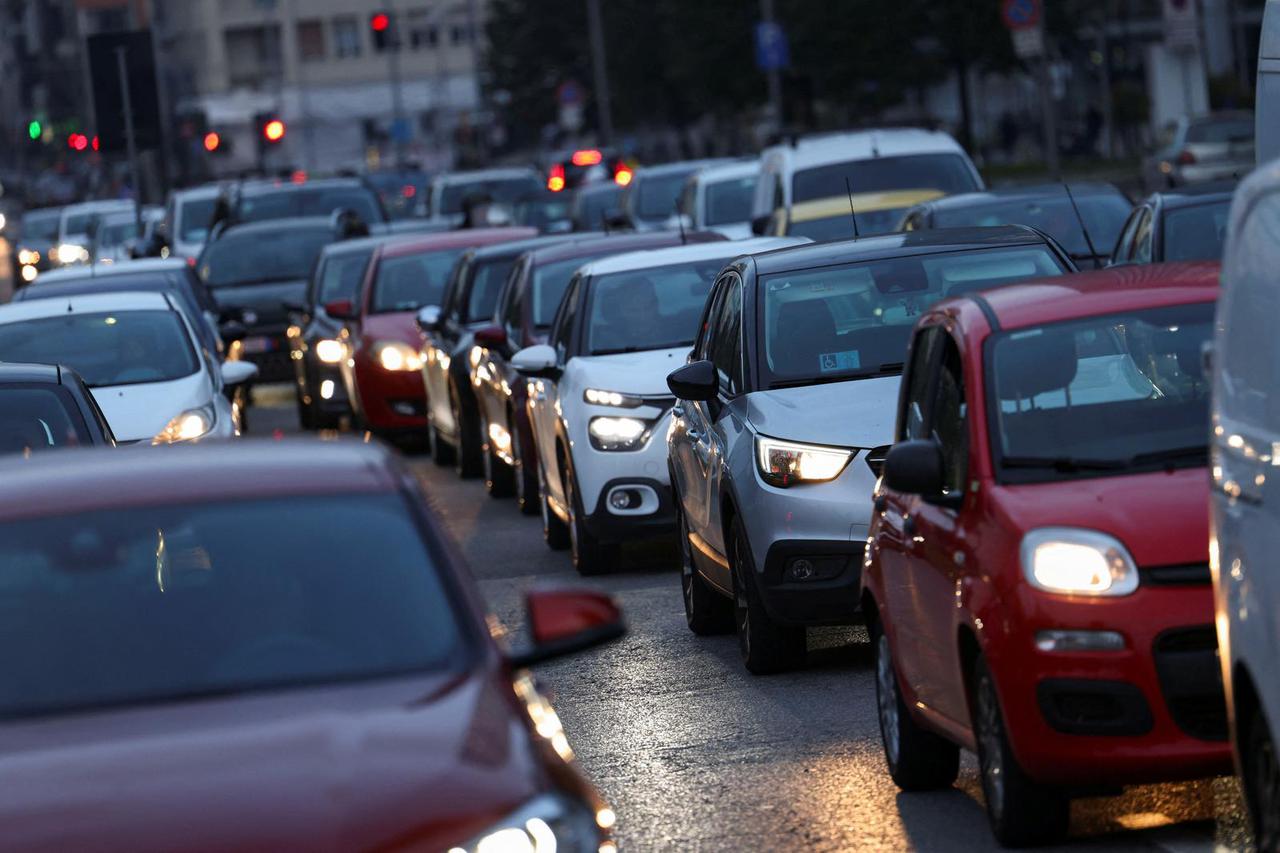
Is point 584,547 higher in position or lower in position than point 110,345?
lower

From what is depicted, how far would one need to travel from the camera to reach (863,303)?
38.3ft

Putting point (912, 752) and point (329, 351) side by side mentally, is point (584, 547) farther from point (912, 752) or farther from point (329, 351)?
point (329, 351)

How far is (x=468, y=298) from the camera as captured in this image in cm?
2112

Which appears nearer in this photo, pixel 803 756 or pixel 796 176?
pixel 803 756

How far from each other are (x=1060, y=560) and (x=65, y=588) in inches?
101

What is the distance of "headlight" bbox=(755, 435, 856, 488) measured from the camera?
34.5 ft

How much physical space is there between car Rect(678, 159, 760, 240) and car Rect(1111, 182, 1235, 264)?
11.7 metres

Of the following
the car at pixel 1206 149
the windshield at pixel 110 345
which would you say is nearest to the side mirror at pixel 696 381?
the windshield at pixel 110 345

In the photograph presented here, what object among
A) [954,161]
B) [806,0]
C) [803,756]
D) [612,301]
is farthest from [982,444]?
[806,0]

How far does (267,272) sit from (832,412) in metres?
20.9

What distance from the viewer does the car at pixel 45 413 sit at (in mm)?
11617

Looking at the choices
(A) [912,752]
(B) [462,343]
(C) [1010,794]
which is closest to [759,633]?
(A) [912,752]

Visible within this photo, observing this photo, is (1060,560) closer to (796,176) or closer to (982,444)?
(982,444)

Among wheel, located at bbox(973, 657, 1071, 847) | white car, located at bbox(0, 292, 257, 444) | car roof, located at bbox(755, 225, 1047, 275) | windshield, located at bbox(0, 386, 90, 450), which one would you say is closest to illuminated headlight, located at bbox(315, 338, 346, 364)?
white car, located at bbox(0, 292, 257, 444)
